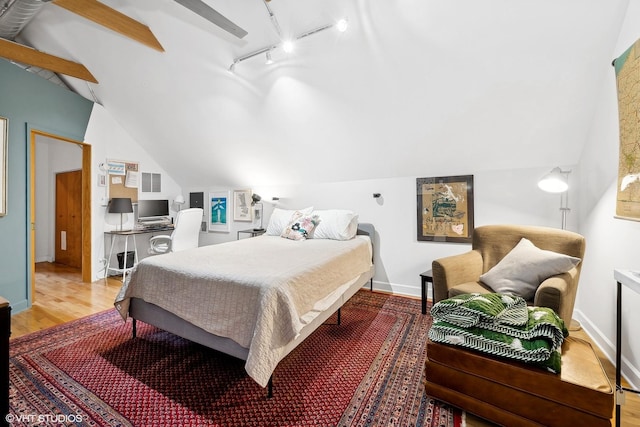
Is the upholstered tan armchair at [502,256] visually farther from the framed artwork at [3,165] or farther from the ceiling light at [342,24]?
the framed artwork at [3,165]

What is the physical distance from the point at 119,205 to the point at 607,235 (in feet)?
18.4

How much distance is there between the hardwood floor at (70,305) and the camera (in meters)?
1.62

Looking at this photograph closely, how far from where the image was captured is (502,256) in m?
2.53

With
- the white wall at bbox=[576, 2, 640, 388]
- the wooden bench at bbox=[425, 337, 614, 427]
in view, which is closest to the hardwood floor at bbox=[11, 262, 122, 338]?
the wooden bench at bbox=[425, 337, 614, 427]

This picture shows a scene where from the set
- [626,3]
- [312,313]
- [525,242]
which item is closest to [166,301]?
[312,313]

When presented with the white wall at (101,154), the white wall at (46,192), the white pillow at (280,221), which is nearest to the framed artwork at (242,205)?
the white pillow at (280,221)

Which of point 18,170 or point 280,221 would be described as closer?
point 18,170

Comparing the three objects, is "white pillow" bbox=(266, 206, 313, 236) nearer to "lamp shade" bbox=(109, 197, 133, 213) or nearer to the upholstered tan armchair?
the upholstered tan armchair

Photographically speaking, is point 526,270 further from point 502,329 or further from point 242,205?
point 242,205

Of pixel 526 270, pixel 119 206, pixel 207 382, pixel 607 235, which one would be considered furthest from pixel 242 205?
pixel 607 235

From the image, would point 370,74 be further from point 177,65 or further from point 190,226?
point 190,226

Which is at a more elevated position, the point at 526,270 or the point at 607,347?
Answer: the point at 526,270

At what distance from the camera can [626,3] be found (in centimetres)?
180

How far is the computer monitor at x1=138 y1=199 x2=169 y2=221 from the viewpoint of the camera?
469cm
